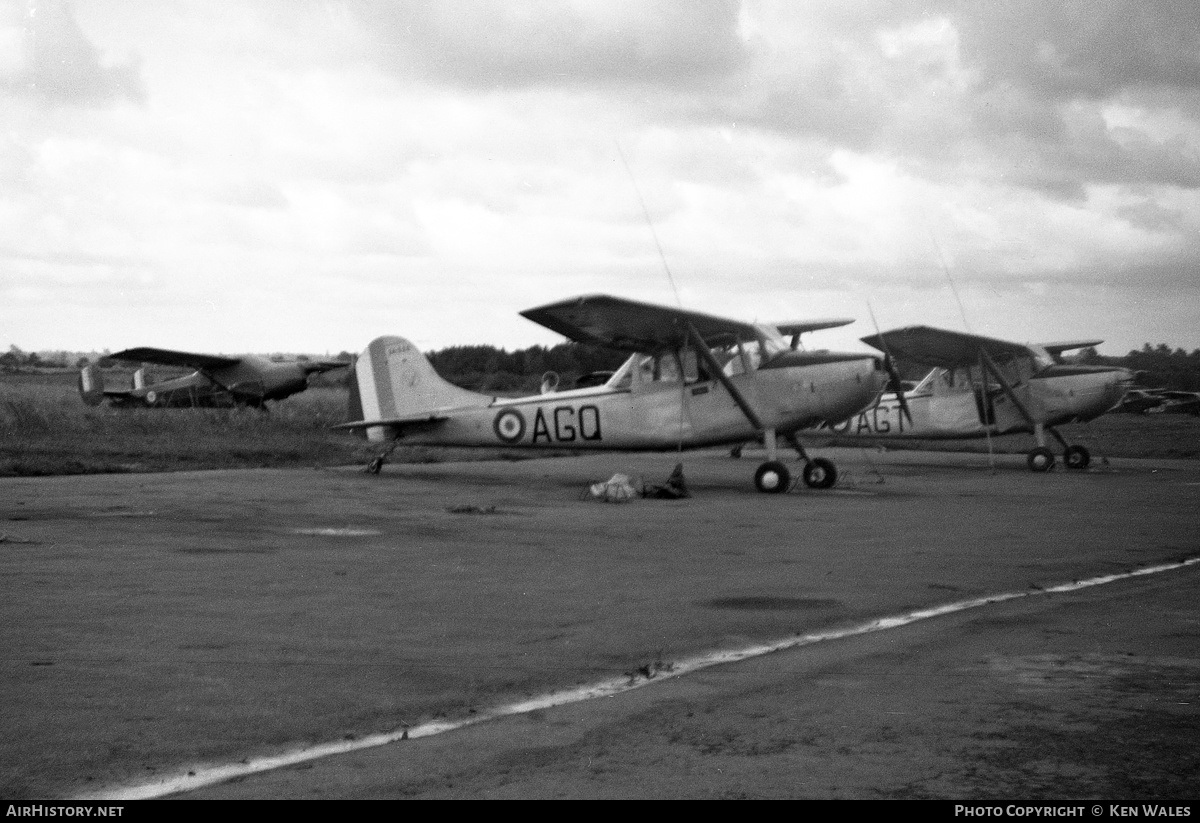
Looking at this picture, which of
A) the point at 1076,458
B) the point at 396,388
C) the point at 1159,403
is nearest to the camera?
the point at 396,388

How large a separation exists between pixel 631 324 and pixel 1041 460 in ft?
34.5

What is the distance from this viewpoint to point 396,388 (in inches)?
987

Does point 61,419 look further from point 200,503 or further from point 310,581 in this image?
point 310,581

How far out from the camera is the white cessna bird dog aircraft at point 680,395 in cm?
2061

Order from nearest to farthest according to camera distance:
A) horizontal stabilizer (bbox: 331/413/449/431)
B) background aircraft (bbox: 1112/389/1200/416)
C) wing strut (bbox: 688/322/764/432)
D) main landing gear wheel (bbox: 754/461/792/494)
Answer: main landing gear wheel (bbox: 754/461/792/494) < wing strut (bbox: 688/322/764/432) < horizontal stabilizer (bbox: 331/413/449/431) < background aircraft (bbox: 1112/389/1200/416)

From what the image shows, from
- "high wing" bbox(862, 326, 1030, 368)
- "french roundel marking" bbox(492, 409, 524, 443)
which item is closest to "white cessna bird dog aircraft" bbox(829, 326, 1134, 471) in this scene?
"high wing" bbox(862, 326, 1030, 368)

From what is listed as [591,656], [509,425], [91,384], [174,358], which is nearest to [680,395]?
[509,425]

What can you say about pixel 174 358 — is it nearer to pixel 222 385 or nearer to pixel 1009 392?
pixel 222 385

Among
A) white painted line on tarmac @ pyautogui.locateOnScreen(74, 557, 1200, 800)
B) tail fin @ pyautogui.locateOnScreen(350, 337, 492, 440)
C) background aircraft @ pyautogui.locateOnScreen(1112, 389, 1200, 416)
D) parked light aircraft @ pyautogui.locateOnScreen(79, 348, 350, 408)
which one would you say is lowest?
white painted line on tarmac @ pyautogui.locateOnScreen(74, 557, 1200, 800)

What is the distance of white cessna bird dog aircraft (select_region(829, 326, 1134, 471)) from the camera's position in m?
28.0

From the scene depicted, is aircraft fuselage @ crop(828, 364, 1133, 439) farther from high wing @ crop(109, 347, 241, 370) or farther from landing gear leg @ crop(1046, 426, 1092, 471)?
high wing @ crop(109, 347, 241, 370)

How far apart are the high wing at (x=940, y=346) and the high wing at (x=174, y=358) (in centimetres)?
2284

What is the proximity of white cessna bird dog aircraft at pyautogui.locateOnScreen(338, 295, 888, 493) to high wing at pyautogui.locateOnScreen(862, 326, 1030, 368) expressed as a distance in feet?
21.1

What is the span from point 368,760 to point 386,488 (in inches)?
585
